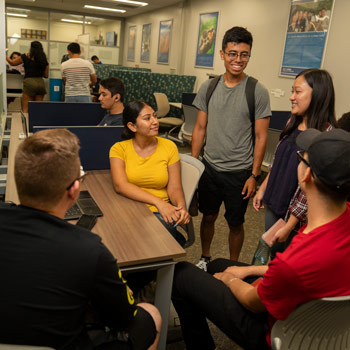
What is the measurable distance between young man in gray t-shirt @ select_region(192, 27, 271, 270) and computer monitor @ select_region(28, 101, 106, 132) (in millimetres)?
1483

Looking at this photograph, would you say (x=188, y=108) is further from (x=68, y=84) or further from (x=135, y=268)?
(x=135, y=268)

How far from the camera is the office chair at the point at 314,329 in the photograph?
0.97m

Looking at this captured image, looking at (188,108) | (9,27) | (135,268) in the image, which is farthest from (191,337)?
(9,27)

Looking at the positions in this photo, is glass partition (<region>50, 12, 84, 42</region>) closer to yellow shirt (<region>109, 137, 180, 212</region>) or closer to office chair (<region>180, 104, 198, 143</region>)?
office chair (<region>180, 104, 198, 143</region>)

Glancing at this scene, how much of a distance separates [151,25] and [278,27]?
5.04 m

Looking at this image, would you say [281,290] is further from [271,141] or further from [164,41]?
[164,41]

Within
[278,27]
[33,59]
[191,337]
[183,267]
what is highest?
[278,27]

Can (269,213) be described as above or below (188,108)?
below

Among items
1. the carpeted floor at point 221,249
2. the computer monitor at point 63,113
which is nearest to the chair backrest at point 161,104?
the computer monitor at point 63,113

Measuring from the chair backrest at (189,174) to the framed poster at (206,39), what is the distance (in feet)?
16.5

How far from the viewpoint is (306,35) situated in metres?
4.44

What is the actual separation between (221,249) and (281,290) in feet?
5.97

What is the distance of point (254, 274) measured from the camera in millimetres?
1486

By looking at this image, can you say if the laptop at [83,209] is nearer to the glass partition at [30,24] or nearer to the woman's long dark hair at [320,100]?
the woman's long dark hair at [320,100]
